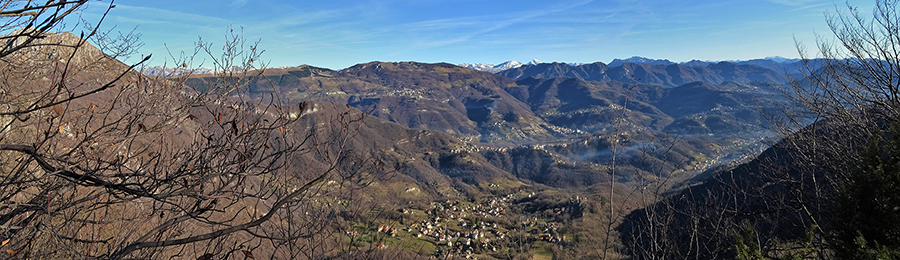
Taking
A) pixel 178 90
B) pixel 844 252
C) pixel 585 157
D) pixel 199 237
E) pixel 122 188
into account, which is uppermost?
pixel 178 90

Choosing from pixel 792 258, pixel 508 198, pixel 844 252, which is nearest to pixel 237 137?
pixel 792 258

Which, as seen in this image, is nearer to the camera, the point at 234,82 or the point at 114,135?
the point at 114,135

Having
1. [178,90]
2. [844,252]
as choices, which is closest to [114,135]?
[178,90]

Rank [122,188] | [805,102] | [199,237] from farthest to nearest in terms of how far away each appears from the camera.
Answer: [805,102] < [199,237] < [122,188]

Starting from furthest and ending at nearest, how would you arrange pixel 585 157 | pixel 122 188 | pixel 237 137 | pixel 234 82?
pixel 585 157 < pixel 234 82 < pixel 237 137 < pixel 122 188

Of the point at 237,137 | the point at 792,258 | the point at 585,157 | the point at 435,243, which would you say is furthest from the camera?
the point at 585,157

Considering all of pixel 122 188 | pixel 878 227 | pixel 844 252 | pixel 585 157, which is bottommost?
pixel 585 157

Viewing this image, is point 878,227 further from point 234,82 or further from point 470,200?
point 470,200

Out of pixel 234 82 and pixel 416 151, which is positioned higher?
pixel 234 82

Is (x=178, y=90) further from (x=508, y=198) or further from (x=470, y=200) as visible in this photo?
(x=508, y=198)
